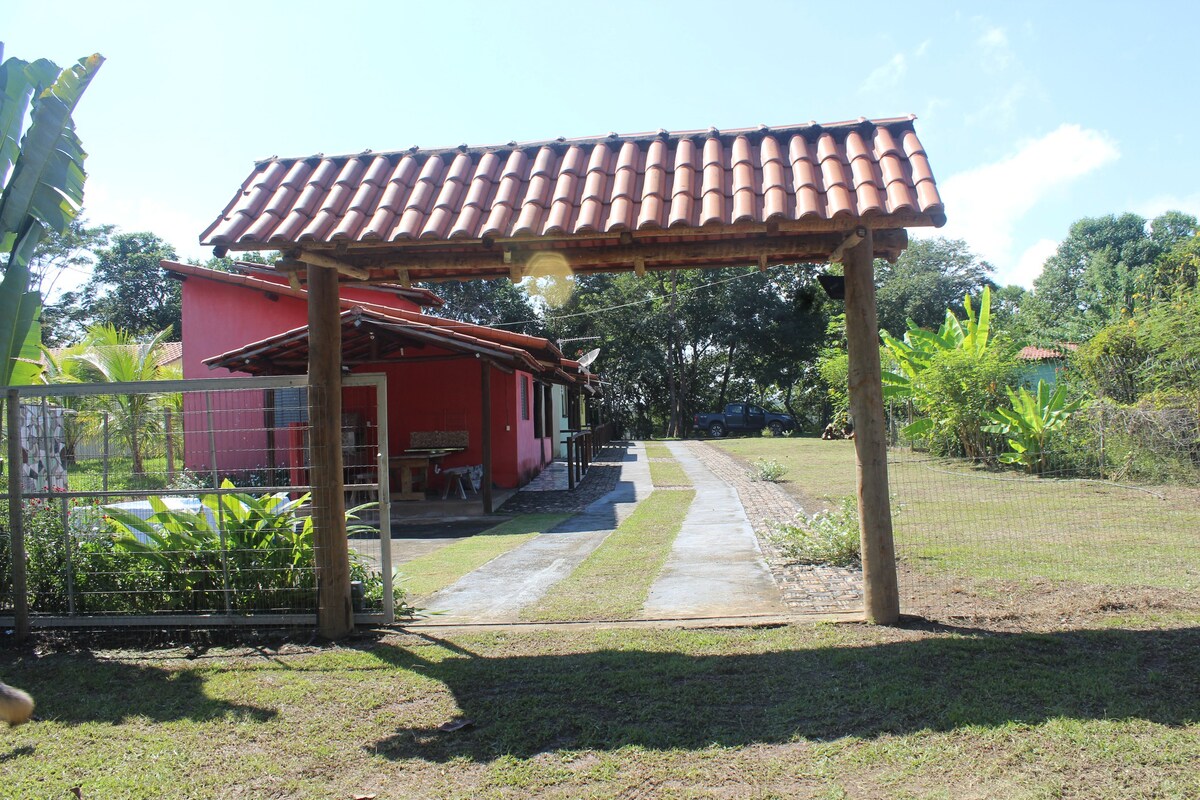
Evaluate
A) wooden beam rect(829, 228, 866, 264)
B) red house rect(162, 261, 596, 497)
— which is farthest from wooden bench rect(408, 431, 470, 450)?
wooden beam rect(829, 228, 866, 264)

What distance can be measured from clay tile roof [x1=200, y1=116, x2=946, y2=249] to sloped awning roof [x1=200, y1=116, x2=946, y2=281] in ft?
0.04

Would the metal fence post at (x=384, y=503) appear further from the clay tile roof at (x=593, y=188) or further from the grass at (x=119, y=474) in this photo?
the grass at (x=119, y=474)

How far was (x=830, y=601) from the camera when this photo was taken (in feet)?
20.5

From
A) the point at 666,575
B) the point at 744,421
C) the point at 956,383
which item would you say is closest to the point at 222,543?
the point at 666,575

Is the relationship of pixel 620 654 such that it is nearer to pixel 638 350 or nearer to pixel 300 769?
pixel 300 769

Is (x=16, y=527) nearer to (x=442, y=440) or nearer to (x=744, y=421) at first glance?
(x=442, y=440)

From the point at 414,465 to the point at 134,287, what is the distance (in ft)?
121

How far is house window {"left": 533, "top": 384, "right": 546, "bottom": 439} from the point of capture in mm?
20484

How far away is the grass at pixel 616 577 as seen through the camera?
6129mm

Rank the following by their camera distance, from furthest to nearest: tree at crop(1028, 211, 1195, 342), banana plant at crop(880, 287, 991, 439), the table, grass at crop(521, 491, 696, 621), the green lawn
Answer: tree at crop(1028, 211, 1195, 342) < banana plant at crop(880, 287, 991, 439) < the green lawn < the table < grass at crop(521, 491, 696, 621)

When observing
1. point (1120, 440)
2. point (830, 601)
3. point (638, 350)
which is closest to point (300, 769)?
point (830, 601)

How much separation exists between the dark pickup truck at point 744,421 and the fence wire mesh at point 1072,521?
74.2ft

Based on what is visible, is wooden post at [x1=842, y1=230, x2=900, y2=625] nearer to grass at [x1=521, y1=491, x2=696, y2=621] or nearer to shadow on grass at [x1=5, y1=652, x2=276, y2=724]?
grass at [x1=521, y1=491, x2=696, y2=621]

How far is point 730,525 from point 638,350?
110ft
